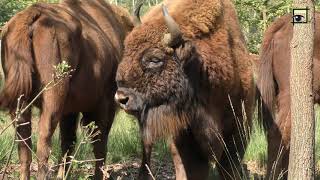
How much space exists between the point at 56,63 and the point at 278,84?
266 centimetres

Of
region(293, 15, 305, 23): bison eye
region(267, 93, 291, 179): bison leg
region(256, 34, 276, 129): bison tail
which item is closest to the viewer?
region(293, 15, 305, 23): bison eye

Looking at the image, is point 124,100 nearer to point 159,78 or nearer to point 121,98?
point 121,98

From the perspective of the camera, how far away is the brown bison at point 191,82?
471 cm

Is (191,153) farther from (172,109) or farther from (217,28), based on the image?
(217,28)

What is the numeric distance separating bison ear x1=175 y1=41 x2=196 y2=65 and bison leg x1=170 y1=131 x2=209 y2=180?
75 cm

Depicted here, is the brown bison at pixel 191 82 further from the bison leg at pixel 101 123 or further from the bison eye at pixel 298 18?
the bison leg at pixel 101 123

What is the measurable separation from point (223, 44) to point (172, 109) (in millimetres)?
794

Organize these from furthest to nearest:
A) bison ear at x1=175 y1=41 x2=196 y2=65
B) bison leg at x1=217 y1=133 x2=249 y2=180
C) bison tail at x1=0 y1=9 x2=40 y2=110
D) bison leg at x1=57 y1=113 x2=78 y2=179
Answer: bison leg at x1=57 y1=113 x2=78 y2=179 < bison leg at x1=217 y1=133 x2=249 y2=180 < bison tail at x1=0 y1=9 x2=40 y2=110 < bison ear at x1=175 y1=41 x2=196 y2=65

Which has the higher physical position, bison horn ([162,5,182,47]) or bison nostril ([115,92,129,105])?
bison horn ([162,5,182,47])

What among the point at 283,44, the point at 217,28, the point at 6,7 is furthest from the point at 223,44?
the point at 6,7

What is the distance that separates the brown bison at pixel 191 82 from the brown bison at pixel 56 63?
33.4 inches

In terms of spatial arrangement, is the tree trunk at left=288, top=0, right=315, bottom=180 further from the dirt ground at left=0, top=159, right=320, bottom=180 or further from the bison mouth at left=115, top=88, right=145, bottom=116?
the dirt ground at left=0, top=159, right=320, bottom=180

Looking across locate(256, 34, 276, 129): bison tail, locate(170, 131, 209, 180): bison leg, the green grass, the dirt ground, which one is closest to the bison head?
locate(170, 131, 209, 180): bison leg

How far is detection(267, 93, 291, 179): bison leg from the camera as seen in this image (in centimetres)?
606
